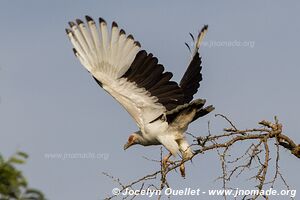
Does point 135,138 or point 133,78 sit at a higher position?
point 133,78

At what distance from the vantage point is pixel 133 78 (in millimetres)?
7918

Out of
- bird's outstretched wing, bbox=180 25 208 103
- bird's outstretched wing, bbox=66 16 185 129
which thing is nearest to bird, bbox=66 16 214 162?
bird's outstretched wing, bbox=66 16 185 129

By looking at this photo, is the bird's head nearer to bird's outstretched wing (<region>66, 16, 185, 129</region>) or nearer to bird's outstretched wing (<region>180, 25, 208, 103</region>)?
bird's outstretched wing (<region>66, 16, 185, 129</region>)

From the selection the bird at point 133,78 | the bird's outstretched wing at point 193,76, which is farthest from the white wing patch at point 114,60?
the bird's outstretched wing at point 193,76

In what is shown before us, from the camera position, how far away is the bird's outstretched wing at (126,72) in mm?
7844

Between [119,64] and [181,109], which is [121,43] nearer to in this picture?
[119,64]

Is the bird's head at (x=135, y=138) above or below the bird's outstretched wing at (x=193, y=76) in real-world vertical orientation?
below

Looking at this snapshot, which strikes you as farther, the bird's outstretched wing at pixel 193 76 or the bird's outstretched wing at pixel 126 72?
the bird's outstretched wing at pixel 193 76

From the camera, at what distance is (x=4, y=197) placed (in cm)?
284

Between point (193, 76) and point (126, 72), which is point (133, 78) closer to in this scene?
point (126, 72)

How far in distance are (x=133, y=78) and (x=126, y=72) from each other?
0.34 ft

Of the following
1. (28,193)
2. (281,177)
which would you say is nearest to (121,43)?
(281,177)

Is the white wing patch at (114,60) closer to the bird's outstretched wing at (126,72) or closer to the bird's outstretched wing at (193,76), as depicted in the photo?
the bird's outstretched wing at (126,72)

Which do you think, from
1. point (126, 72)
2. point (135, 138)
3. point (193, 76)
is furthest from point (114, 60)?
point (193, 76)
